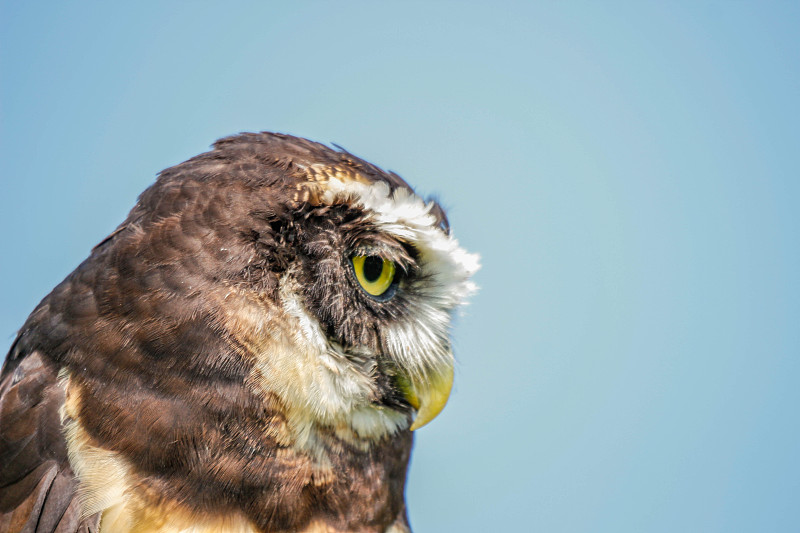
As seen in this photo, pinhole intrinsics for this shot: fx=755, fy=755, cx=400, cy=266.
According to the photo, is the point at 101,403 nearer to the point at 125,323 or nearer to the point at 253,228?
the point at 125,323

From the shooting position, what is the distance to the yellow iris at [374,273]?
2857 mm

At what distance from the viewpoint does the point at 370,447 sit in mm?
2893

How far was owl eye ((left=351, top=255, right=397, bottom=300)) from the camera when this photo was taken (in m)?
2.86

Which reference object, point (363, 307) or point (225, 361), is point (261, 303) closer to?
point (225, 361)

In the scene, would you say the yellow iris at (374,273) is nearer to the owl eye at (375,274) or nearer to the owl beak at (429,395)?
the owl eye at (375,274)

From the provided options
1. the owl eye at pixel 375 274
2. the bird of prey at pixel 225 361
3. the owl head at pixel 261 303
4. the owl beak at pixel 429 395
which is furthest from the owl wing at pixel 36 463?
the owl beak at pixel 429 395

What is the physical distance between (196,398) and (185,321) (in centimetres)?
25

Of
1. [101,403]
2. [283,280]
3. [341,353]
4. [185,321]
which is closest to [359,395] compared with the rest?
[341,353]

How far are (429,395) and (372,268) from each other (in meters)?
0.63

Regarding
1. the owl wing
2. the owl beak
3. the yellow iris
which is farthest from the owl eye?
the owl wing

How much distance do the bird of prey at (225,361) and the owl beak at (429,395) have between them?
157mm

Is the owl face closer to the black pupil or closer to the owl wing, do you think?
the black pupil

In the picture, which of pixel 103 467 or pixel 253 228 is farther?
pixel 253 228

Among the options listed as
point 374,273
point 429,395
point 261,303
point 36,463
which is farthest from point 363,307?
point 36,463
